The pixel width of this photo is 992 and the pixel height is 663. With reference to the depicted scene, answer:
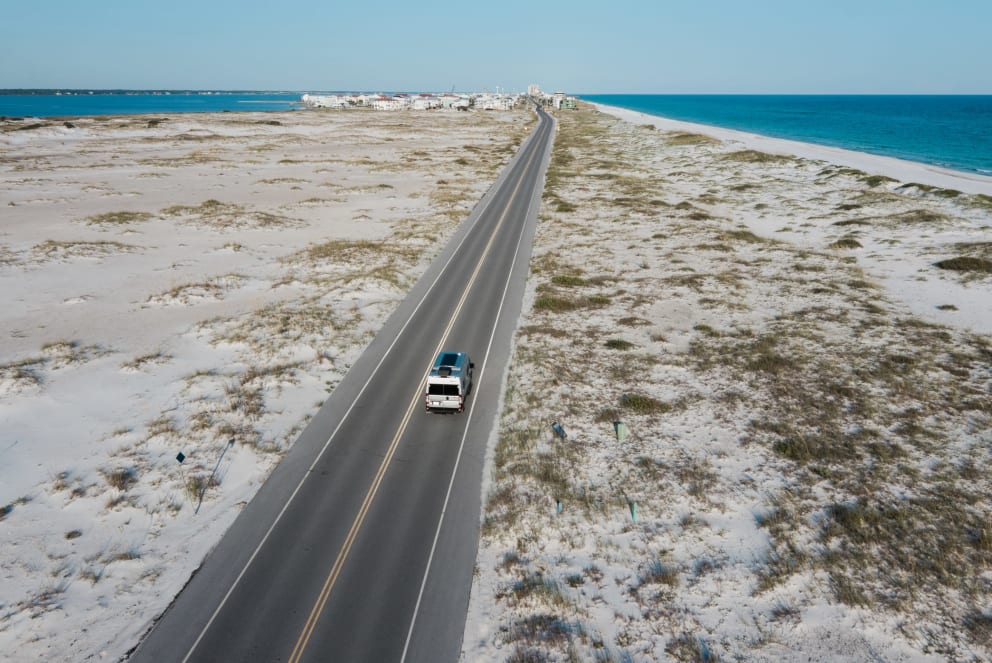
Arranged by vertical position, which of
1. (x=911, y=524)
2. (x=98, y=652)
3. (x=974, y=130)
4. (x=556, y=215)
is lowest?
(x=98, y=652)

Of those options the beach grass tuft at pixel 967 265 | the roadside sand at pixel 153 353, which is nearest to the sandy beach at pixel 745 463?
the beach grass tuft at pixel 967 265

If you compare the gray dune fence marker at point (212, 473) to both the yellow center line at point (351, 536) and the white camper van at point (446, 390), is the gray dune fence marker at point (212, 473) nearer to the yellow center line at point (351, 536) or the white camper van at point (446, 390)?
the yellow center line at point (351, 536)

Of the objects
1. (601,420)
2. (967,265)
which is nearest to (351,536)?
(601,420)

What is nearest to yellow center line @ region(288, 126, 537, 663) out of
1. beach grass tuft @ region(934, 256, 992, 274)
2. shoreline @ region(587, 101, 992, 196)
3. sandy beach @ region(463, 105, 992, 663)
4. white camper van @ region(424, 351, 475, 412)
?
white camper van @ region(424, 351, 475, 412)

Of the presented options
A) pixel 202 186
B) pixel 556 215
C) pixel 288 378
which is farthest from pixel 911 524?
pixel 202 186

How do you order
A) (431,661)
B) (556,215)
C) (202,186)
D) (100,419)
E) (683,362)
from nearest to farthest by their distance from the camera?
(431,661), (100,419), (683,362), (556,215), (202,186)

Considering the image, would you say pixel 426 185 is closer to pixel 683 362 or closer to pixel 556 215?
pixel 556 215
